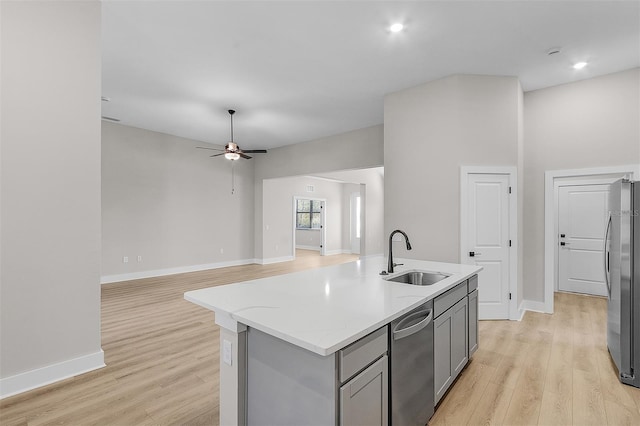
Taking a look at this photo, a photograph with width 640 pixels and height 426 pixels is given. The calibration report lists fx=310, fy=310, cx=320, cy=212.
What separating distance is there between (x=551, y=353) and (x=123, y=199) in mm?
7396

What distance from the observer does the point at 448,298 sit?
2262 mm

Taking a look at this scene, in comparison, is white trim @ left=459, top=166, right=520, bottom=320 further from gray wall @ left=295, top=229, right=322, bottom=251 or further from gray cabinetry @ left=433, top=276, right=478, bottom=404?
gray wall @ left=295, top=229, right=322, bottom=251

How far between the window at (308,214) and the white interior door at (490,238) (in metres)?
8.78

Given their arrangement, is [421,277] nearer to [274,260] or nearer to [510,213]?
[510,213]

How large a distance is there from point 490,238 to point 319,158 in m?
4.33

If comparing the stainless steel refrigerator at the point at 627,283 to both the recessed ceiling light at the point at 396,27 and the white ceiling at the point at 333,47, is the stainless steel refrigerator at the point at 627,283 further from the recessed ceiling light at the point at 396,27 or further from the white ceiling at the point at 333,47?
the recessed ceiling light at the point at 396,27

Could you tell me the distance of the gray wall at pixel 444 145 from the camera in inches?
163

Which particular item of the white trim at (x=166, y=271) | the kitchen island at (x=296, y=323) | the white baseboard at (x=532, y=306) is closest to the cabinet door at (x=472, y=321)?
the kitchen island at (x=296, y=323)

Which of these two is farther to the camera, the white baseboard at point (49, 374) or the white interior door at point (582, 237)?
the white interior door at point (582, 237)

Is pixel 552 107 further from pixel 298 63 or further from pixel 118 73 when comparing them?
pixel 118 73

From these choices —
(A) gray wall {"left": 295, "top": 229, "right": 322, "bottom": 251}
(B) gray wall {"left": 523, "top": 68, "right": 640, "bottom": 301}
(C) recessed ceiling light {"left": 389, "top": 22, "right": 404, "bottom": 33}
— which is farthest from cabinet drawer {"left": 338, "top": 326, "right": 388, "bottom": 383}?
(A) gray wall {"left": 295, "top": 229, "right": 322, "bottom": 251}

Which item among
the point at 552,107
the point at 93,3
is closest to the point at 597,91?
the point at 552,107

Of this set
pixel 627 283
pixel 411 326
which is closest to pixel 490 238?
pixel 627 283

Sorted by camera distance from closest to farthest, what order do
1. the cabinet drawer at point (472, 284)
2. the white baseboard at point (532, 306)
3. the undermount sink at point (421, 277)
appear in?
the undermount sink at point (421, 277) → the cabinet drawer at point (472, 284) → the white baseboard at point (532, 306)
